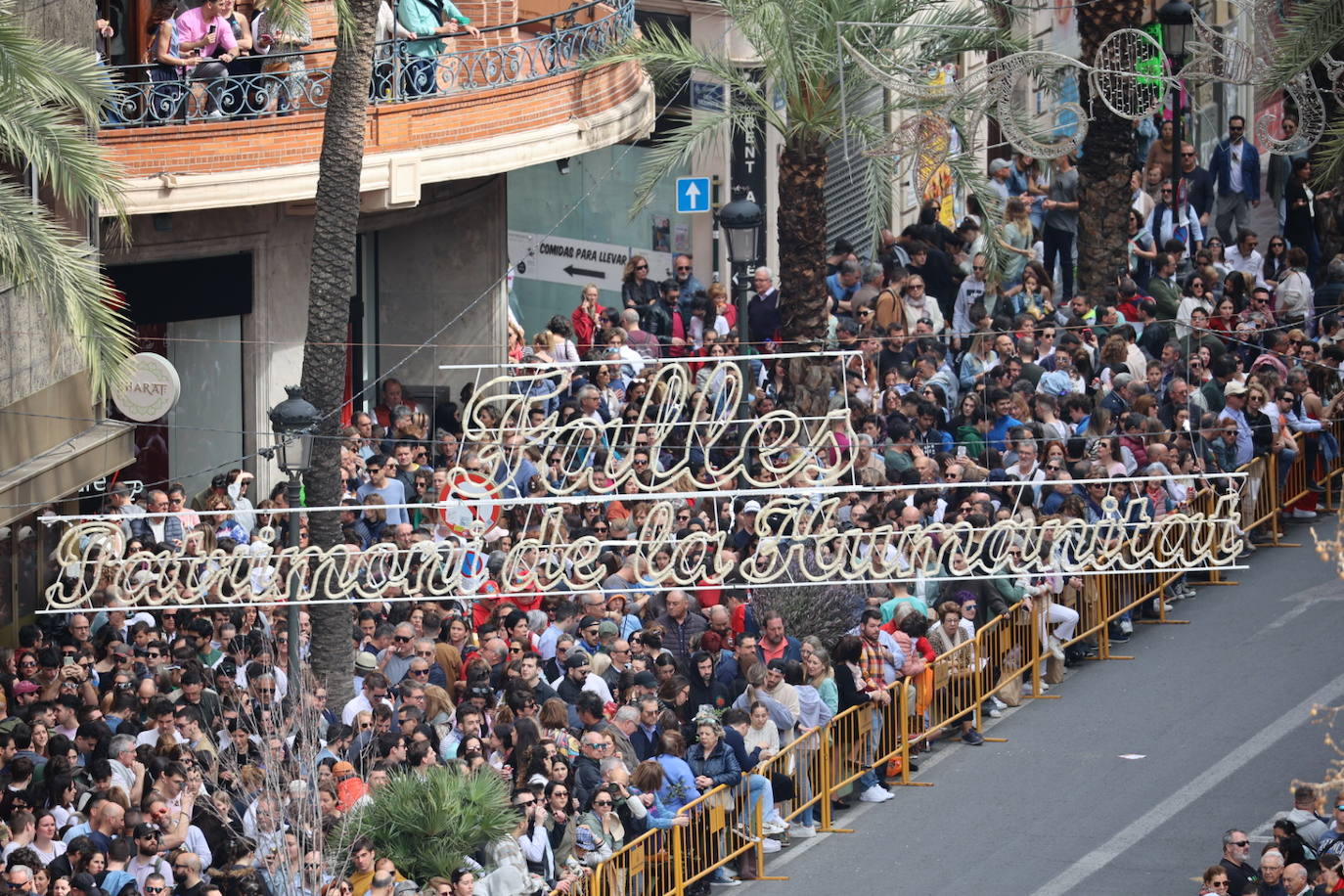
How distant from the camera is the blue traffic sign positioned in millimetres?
34188

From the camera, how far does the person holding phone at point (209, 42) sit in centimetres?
2561

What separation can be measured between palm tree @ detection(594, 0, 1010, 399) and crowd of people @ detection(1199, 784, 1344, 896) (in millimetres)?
10216

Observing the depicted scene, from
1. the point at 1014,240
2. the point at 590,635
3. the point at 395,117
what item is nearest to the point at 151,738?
the point at 590,635

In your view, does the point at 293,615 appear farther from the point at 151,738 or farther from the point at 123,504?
the point at 123,504

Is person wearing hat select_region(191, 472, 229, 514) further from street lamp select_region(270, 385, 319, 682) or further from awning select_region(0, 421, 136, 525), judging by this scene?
street lamp select_region(270, 385, 319, 682)

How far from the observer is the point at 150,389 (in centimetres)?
2150

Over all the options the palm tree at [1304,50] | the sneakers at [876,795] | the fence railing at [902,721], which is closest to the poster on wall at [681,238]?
the fence railing at [902,721]

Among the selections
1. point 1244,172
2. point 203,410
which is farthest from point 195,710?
point 1244,172

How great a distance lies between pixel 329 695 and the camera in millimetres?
21875

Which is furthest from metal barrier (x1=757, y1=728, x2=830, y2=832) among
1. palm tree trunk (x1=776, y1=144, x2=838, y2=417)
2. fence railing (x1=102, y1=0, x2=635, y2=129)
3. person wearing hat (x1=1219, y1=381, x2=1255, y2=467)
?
fence railing (x1=102, y1=0, x2=635, y2=129)

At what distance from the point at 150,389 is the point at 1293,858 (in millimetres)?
9601

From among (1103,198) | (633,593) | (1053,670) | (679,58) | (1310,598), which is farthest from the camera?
(1103,198)

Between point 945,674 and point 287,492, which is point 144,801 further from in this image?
point 945,674

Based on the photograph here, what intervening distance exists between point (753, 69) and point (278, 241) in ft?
31.6
